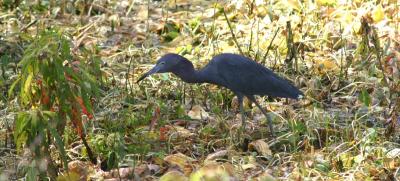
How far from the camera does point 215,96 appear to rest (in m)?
6.00

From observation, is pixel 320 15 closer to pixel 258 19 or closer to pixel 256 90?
pixel 258 19

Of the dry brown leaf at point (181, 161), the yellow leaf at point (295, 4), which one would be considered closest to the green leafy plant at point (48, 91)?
the dry brown leaf at point (181, 161)

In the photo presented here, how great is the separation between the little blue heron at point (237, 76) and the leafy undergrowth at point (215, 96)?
0.67ft

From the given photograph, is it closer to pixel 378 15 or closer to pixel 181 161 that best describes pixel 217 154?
pixel 181 161

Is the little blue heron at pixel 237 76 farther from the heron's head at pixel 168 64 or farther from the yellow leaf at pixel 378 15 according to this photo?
the yellow leaf at pixel 378 15

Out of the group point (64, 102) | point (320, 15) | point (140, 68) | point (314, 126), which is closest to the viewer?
point (64, 102)

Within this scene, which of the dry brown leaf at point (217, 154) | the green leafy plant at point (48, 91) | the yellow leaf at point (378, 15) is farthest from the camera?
the yellow leaf at point (378, 15)

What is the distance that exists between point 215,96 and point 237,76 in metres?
0.66

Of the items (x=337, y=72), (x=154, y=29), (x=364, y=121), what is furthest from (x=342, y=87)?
(x=154, y=29)

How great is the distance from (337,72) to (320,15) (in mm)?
1008

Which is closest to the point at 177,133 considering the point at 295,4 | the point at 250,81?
the point at 250,81

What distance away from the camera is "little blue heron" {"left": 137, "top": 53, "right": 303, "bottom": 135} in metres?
5.36

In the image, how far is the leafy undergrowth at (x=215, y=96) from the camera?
15.8ft

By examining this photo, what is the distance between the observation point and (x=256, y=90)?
5.38 m
